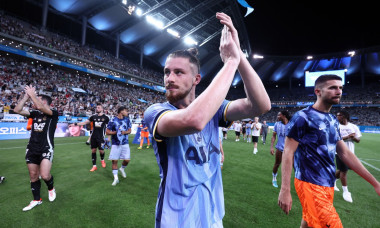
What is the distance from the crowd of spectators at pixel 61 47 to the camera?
22.7m

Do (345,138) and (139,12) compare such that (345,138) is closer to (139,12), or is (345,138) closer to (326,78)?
(326,78)

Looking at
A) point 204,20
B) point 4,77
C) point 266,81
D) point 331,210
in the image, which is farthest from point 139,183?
point 266,81

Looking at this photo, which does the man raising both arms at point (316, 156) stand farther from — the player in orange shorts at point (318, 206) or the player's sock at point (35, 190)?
the player's sock at point (35, 190)

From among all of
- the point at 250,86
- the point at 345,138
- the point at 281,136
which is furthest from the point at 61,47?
the point at 345,138

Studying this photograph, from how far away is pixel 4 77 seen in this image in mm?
19516

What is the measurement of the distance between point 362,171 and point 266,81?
64792 mm

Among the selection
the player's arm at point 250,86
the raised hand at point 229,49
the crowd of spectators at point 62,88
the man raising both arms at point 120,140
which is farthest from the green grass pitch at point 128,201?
the crowd of spectators at point 62,88

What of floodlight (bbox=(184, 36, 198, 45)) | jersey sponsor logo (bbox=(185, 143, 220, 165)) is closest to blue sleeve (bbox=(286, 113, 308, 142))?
jersey sponsor logo (bbox=(185, 143, 220, 165))

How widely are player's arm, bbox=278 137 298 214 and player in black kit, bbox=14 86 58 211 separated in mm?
4925

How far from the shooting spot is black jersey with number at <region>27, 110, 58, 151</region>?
13.5 feet

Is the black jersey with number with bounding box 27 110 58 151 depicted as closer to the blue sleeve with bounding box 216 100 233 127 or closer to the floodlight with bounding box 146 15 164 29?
the blue sleeve with bounding box 216 100 233 127

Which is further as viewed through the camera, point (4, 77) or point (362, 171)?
point (4, 77)

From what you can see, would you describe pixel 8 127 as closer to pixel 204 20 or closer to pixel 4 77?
pixel 4 77

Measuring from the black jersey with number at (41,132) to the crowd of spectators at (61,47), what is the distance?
27008 mm
